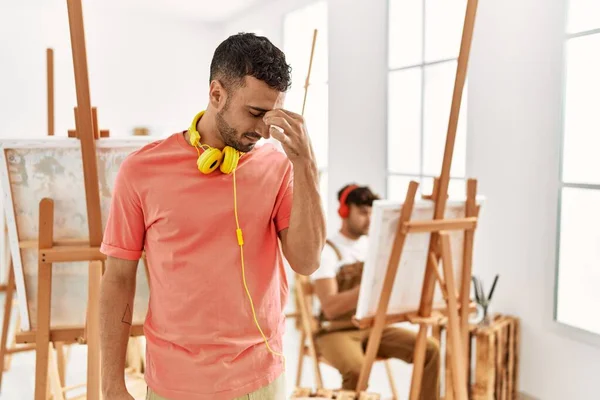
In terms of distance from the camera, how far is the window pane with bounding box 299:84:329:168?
15.8ft

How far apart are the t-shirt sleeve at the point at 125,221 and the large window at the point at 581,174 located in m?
2.07

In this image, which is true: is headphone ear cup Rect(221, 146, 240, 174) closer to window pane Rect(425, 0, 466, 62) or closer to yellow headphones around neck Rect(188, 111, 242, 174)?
yellow headphones around neck Rect(188, 111, 242, 174)

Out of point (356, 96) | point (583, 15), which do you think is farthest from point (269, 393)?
point (356, 96)

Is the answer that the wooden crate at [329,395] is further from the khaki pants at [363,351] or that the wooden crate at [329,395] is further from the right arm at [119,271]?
the right arm at [119,271]

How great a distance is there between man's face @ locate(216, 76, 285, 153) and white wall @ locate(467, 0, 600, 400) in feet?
6.23

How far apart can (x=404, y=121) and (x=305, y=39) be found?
5.40 feet

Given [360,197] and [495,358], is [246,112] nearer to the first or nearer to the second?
[360,197]

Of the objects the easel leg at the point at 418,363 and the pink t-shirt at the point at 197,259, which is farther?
the easel leg at the point at 418,363

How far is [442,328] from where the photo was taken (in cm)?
294

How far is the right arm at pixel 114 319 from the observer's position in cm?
125

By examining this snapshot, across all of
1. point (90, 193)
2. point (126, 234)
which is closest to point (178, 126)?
point (90, 193)

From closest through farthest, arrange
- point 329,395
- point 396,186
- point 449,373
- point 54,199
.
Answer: point 54,199
point 329,395
point 449,373
point 396,186

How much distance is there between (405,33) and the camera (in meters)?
3.74

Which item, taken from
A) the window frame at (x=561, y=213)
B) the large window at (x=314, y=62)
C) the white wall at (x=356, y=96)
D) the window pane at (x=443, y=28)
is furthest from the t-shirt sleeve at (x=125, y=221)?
the large window at (x=314, y=62)
